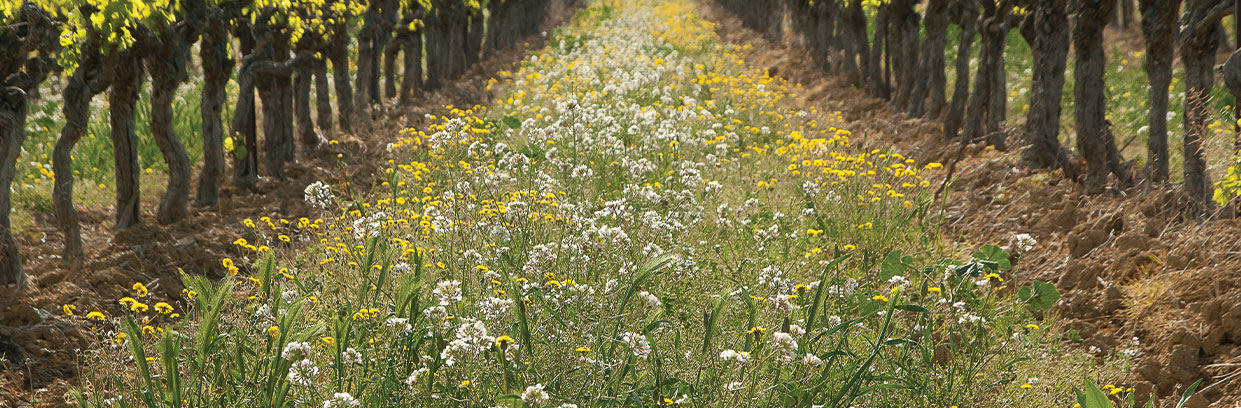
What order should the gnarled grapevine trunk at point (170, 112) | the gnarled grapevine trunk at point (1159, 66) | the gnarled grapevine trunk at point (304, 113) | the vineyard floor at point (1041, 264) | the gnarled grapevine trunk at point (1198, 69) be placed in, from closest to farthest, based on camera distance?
the vineyard floor at point (1041, 264) < the gnarled grapevine trunk at point (1198, 69) < the gnarled grapevine trunk at point (1159, 66) < the gnarled grapevine trunk at point (170, 112) < the gnarled grapevine trunk at point (304, 113)

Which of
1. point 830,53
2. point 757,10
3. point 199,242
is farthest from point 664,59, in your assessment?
point 757,10

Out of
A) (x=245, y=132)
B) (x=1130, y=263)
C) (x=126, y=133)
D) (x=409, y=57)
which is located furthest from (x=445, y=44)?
(x=1130, y=263)

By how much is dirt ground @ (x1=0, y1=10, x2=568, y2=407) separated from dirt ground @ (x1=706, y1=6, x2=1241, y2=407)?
5.43 metres

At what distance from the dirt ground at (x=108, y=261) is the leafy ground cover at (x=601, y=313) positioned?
24cm

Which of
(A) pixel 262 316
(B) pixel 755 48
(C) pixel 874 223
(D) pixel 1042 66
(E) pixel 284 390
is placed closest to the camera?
(E) pixel 284 390

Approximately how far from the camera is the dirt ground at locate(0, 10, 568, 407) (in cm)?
552

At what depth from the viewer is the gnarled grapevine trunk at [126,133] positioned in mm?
8031

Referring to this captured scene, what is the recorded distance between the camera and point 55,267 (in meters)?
6.98

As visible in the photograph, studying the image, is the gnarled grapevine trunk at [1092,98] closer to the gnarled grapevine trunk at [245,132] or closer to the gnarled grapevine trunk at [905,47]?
the gnarled grapevine trunk at [905,47]

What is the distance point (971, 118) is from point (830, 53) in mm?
8540

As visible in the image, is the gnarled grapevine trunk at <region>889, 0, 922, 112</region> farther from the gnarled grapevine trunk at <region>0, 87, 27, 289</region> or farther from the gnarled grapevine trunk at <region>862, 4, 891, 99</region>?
the gnarled grapevine trunk at <region>0, 87, 27, 289</region>

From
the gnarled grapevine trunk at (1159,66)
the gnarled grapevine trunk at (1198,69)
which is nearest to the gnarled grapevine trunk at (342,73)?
the gnarled grapevine trunk at (1159,66)

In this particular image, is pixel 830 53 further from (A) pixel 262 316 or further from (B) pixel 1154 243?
(A) pixel 262 316

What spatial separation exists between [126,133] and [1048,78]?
8.49 meters
